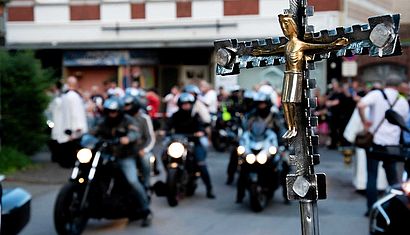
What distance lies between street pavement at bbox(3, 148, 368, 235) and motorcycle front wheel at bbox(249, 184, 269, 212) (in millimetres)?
86

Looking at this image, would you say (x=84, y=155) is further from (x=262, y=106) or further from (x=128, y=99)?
(x=262, y=106)

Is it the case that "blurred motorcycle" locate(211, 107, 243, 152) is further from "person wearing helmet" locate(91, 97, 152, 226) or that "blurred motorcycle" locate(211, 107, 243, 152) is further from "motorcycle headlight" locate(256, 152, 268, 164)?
"person wearing helmet" locate(91, 97, 152, 226)

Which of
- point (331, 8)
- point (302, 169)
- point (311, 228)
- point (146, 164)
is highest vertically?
point (331, 8)

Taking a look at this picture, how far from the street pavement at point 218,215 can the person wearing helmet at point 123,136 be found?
498 mm

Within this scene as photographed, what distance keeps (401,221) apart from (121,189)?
12.3 ft

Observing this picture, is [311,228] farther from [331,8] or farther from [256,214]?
[256,214]

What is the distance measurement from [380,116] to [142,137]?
284cm

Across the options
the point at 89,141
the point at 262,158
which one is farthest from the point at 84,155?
the point at 262,158

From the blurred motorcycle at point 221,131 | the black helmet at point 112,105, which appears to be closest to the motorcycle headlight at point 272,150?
the black helmet at point 112,105

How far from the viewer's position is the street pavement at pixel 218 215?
8.03 m

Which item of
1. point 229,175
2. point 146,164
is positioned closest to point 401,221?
point 146,164

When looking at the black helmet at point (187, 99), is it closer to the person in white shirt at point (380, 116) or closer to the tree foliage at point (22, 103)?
the person in white shirt at point (380, 116)

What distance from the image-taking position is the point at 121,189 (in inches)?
315

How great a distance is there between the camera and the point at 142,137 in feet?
28.0
